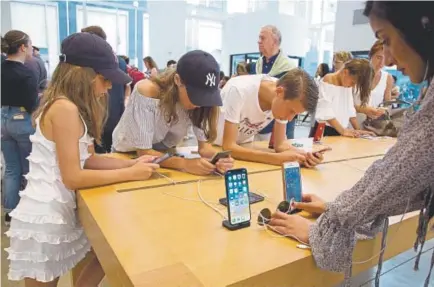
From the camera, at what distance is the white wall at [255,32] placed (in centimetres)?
729

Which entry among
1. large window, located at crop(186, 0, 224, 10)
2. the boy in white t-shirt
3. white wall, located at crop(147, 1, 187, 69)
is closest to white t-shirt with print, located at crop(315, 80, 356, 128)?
the boy in white t-shirt

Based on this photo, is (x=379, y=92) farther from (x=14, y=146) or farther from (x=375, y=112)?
(x=14, y=146)

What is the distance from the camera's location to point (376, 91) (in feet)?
8.86

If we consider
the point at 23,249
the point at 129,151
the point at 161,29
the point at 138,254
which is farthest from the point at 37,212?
the point at 161,29

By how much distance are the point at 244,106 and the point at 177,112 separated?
361mm

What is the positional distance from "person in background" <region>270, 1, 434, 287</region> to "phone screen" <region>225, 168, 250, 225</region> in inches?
→ 7.8

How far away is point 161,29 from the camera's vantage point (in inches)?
273

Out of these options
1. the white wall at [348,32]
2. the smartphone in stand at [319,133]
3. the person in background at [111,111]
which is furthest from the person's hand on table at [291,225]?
the white wall at [348,32]

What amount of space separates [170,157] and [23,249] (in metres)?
0.59

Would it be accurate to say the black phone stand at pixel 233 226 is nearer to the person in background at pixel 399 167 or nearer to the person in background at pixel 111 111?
the person in background at pixel 399 167

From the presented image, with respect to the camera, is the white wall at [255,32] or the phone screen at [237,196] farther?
the white wall at [255,32]

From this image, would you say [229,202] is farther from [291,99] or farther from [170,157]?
[291,99]

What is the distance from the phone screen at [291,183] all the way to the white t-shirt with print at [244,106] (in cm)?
59

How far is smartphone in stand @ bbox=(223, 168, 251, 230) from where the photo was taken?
2.85ft
